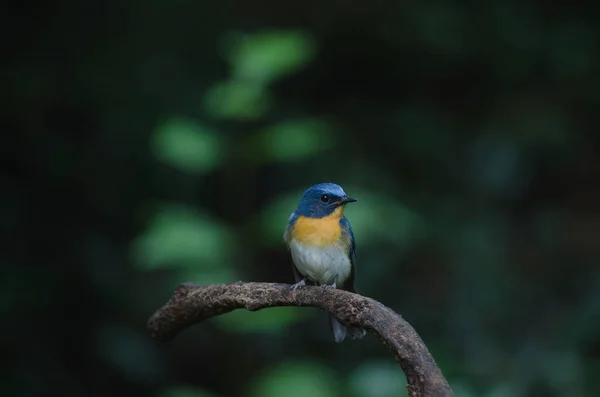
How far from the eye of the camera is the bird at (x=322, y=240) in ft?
9.58

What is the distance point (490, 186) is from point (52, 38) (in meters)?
2.93

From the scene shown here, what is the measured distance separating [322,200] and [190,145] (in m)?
1.05

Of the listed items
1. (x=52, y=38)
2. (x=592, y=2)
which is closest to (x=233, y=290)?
(x=52, y=38)

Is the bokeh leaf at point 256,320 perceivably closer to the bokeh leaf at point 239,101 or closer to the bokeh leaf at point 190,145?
the bokeh leaf at point 190,145

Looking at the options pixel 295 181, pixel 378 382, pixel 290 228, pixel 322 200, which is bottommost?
pixel 378 382

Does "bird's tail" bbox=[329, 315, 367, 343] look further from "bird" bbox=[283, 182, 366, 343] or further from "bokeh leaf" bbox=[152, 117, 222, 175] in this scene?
"bokeh leaf" bbox=[152, 117, 222, 175]

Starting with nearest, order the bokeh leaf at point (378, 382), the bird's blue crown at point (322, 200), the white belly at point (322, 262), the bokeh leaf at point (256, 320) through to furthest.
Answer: the bird's blue crown at point (322, 200) < the white belly at point (322, 262) < the bokeh leaf at point (256, 320) < the bokeh leaf at point (378, 382)

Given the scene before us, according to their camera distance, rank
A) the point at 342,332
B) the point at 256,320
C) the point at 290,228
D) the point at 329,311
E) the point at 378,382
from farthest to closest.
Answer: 1. the point at 378,382
2. the point at 256,320
3. the point at 290,228
4. the point at 342,332
5. the point at 329,311

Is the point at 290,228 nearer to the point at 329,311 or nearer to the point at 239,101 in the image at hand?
the point at 239,101

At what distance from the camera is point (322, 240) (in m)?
2.97

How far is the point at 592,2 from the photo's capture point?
582 cm

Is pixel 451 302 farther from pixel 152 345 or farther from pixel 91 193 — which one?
pixel 91 193

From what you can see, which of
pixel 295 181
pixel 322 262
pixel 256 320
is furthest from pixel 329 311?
pixel 295 181

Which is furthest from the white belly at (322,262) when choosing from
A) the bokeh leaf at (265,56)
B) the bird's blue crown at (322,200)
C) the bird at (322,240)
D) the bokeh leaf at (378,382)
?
the bokeh leaf at (265,56)
